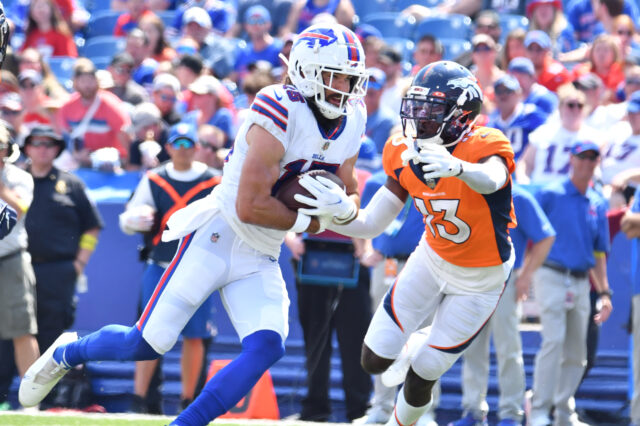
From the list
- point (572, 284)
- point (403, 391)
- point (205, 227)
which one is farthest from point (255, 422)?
point (572, 284)

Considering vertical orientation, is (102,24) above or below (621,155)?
above

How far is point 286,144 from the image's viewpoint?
14.6ft

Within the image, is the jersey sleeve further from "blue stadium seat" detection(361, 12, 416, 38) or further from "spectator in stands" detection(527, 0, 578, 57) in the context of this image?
"blue stadium seat" detection(361, 12, 416, 38)

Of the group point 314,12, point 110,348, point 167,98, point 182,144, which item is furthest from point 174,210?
point 314,12

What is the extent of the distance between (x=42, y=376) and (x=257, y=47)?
5.47 meters

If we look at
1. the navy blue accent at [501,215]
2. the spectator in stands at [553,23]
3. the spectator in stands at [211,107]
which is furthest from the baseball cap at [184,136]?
the spectator in stands at [553,23]

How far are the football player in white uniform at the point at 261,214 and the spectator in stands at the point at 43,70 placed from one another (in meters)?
5.08

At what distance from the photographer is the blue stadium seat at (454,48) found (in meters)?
9.77

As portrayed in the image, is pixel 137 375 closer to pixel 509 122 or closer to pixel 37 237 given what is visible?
pixel 37 237

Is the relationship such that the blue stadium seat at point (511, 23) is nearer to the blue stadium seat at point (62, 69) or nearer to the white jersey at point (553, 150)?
the white jersey at point (553, 150)

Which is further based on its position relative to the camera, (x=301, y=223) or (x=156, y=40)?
(x=156, y=40)

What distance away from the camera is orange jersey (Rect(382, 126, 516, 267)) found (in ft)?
15.6

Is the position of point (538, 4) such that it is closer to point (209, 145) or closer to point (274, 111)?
point (209, 145)

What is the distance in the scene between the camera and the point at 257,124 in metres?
4.41
